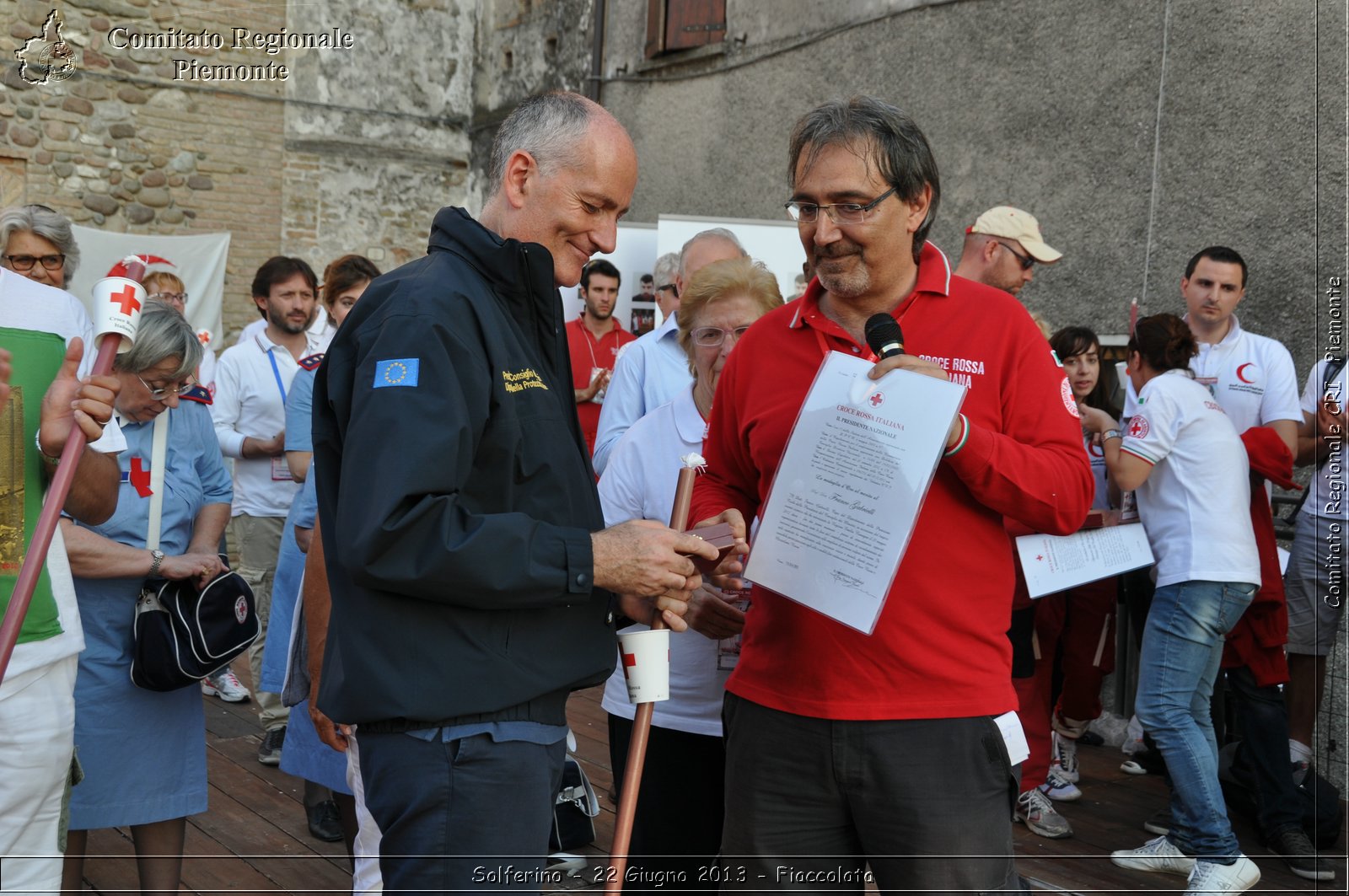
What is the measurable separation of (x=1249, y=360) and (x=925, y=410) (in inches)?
174

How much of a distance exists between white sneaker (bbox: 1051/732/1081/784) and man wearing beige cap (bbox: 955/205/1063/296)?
2.36 meters

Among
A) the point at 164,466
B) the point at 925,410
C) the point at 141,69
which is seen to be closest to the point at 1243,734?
the point at 925,410

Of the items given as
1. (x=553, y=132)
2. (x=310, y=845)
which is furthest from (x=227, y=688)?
(x=553, y=132)

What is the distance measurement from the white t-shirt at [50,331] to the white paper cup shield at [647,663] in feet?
4.99

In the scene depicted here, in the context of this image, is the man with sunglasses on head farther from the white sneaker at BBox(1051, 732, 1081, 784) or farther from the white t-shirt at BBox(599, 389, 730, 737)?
the white sneaker at BBox(1051, 732, 1081, 784)

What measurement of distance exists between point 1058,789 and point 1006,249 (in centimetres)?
256

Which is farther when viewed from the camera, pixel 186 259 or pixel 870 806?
pixel 186 259

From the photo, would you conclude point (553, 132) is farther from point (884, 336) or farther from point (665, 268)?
point (665, 268)

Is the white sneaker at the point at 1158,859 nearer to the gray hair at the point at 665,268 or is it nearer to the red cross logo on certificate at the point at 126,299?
the gray hair at the point at 665,268

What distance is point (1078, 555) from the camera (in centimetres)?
449

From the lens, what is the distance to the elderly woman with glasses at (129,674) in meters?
3.70

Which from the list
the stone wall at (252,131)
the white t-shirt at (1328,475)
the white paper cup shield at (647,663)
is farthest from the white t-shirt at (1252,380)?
the stone wall at (252,131)

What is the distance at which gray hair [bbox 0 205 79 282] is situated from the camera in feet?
14.1

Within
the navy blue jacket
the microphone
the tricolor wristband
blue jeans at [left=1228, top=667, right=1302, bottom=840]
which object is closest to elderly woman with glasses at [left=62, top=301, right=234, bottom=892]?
the navy blue jacket
